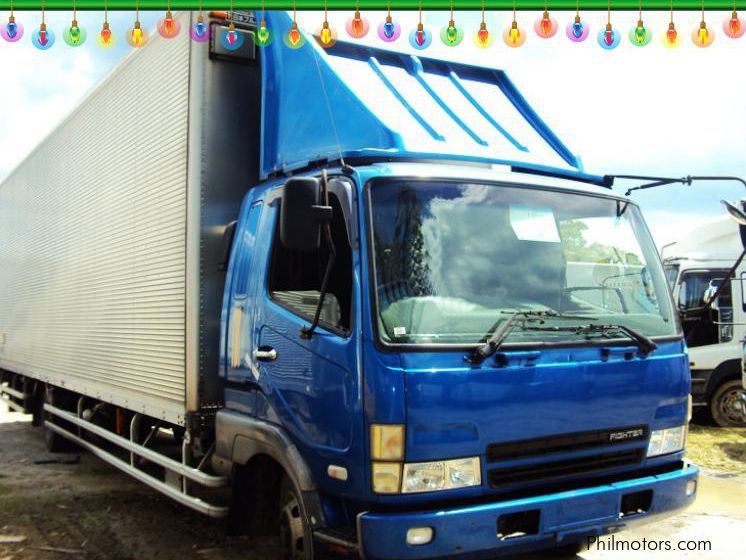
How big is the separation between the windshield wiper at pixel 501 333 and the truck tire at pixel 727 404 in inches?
322

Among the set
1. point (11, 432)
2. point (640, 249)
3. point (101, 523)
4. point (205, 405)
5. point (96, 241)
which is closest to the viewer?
point (640, 249)

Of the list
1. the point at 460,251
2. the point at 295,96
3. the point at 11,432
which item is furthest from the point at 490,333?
the point at 11,432

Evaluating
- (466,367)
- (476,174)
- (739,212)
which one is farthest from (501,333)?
(739,212)

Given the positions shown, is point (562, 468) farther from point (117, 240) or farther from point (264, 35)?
point (117, 240)

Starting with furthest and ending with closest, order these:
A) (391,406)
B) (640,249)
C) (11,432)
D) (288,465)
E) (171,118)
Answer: (11,432) < (171,118) < (640,249) < (288,465) < (391,406)

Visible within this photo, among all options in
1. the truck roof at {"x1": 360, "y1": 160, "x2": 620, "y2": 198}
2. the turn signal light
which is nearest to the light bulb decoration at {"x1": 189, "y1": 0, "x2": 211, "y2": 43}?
the truck roof at {"x1": 360, "y1": 160, "x2": 620, "y2": 198}

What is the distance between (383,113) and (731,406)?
8.83m

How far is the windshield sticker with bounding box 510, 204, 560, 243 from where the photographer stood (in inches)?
157

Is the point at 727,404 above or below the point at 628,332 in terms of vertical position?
below

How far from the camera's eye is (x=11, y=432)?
11.5m

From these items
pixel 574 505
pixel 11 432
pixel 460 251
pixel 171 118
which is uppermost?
pixel 171 118

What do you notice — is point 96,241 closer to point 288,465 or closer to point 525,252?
point 288,465

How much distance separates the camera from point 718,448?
30.4 ft

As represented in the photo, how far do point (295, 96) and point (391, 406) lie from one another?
7.55ft
